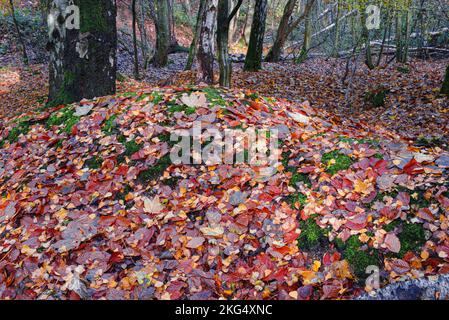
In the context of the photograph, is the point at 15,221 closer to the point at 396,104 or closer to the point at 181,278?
the point at 181,278

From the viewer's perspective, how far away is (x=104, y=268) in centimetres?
299

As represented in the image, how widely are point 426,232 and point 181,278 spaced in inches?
81.3

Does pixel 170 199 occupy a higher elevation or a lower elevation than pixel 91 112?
lower

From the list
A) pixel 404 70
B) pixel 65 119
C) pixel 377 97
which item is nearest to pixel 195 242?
pixel 65 119

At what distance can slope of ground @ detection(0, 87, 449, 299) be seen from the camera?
280 centimetres

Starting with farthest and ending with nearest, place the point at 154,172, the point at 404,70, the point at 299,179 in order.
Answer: the point at 404,70, the point at 154,172, the point at 299,179

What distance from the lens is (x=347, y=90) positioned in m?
8.46

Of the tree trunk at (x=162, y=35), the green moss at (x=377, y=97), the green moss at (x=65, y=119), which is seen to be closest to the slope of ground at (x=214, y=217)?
the green moss at (x=65, y=119)

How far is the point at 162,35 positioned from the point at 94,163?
32.8 ft

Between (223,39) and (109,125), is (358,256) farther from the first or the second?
(223,39)

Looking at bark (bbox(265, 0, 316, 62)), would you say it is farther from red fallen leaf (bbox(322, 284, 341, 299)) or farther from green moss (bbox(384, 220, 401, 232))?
red fallen leaf (bbox(322, 284, 341, 299))
